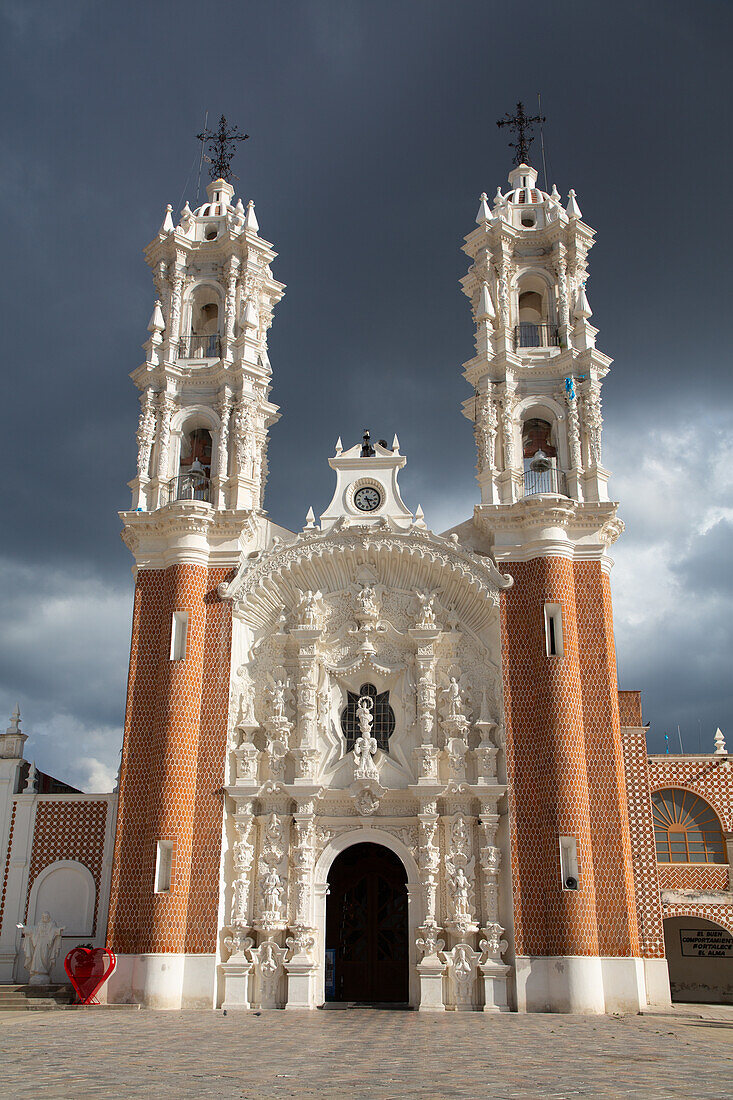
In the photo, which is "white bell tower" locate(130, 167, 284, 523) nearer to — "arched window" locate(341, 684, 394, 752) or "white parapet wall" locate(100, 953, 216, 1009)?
"arched window" locate(341, 684, 394, 752)

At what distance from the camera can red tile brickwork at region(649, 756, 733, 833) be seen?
92.4ft

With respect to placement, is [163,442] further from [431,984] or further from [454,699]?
[431,984]

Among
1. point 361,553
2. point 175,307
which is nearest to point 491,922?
point 361,553

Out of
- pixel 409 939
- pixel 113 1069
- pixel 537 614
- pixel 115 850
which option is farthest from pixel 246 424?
pixel 113 1069

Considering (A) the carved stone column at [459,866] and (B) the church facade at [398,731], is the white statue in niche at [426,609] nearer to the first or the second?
(B) the church facade at [398,731]

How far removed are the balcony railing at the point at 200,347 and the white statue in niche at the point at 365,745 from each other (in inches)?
469

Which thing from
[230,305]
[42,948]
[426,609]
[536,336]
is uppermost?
[230,305]

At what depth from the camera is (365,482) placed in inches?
1090

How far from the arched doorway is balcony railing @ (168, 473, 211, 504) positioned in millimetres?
10843

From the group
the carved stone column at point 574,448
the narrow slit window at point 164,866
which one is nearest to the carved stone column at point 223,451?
the narrow slit window at point 164,866

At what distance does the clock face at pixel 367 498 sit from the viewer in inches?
1083

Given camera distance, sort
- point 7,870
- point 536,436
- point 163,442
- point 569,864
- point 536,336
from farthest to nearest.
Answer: point 536,336 → point 536,436 → point 163,442 → point 7,870 → point 569,864

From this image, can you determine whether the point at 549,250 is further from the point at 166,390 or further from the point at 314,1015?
the point at 314,1015

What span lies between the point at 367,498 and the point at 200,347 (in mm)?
7989
